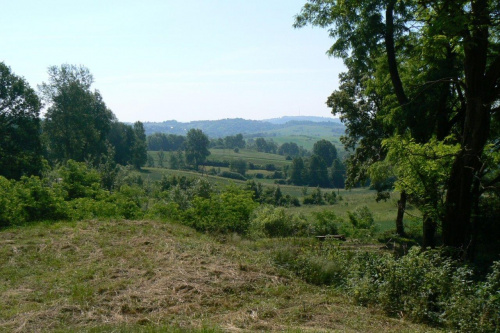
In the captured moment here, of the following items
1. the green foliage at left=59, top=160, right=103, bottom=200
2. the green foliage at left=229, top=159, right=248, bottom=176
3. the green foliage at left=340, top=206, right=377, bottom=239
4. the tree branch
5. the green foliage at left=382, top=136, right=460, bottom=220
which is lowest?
the green foliage at left=229, top=159, right=248, bottom=176

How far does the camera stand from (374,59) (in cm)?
1416

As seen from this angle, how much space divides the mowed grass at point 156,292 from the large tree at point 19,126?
23576 mm

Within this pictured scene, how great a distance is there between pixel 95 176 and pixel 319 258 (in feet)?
36.6

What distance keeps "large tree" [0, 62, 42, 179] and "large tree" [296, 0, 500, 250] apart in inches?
1045

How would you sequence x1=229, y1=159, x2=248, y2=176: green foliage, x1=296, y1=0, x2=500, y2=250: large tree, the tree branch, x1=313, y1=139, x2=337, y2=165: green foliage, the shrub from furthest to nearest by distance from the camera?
x1=229, y1=159, x2=248, y2=176: green foliage
x1=313, y1=139, x2=337, y2=165: green foliage
the shrub
the tree branch
x1=296, y1=0, x2=500, y2=250: large tree

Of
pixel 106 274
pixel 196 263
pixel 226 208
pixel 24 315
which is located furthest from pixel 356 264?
pixel 226 208

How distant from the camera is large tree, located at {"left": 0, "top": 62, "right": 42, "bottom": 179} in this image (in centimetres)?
3108

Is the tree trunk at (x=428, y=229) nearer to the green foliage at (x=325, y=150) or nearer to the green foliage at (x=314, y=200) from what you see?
the green foliage at (x=314, y=200)

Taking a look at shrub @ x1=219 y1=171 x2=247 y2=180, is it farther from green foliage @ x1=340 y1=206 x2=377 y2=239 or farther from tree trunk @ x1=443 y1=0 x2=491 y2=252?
tree trunk @ x1=443 y1=0 x2=491 y2=252

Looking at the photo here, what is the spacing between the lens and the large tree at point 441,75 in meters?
9.17

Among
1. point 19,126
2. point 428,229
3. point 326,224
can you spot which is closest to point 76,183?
point 326,224

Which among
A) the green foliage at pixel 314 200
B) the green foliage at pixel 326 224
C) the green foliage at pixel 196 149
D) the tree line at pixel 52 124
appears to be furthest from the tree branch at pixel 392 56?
the green foliage at pixel 196 149

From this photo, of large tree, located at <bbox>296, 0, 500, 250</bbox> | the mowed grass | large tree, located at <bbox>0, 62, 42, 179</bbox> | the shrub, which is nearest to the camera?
the mowed grass

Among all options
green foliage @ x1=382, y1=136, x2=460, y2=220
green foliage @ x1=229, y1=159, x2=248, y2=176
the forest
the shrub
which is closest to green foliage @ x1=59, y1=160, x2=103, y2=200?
the forest
